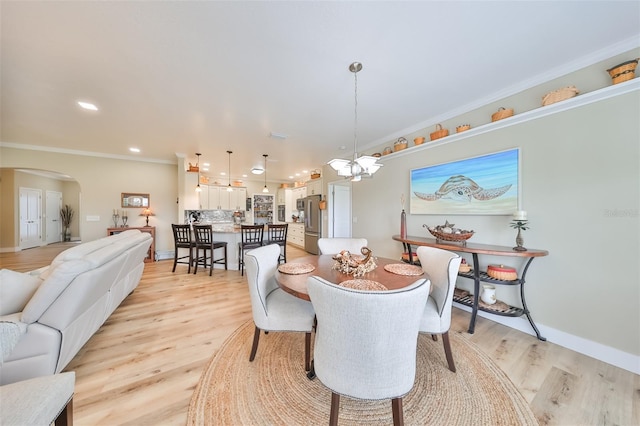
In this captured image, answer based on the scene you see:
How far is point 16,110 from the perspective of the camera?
9.51 feet

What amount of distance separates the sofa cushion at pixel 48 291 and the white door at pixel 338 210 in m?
4.36

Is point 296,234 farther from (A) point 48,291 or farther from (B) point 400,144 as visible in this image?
(A) point 48,291

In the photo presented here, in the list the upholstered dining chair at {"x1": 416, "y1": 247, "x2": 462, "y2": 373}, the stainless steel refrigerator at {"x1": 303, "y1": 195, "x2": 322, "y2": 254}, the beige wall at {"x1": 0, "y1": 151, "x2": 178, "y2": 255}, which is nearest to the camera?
the upholstered dining chair at {"x1": 416, "y1": 247, "x2": 462, "y2": 373}

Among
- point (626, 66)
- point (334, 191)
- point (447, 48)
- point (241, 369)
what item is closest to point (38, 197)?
point (334, 191)

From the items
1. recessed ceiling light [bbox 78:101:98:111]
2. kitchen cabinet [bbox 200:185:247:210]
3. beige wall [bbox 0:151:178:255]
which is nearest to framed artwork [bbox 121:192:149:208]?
beige wall [bbox 0:151:178:255]

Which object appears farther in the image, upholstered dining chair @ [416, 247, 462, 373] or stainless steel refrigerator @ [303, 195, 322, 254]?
stainless steel refrigerator @ [303, 195, 322, 254]

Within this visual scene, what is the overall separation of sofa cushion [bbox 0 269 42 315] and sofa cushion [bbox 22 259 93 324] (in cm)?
25

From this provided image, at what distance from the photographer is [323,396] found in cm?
145

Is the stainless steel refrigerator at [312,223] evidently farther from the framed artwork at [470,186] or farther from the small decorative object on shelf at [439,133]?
the small decorative object on shelf at [439,133]

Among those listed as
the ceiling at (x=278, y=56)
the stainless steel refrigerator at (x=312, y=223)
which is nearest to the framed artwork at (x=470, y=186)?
the ceiling at (x=278, y=56)

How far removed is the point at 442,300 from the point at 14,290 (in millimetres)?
3006

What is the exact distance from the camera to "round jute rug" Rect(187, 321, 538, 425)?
50.9 inches

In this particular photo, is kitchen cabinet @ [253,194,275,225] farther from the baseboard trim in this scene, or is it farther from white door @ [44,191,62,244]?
the baseboard trim

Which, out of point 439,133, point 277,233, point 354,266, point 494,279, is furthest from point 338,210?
point 354,266
